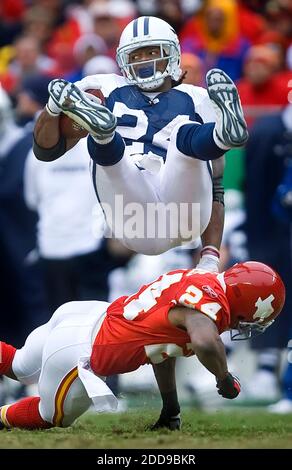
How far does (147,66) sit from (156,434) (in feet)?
6.13

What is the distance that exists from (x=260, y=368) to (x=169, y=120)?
2.86 m

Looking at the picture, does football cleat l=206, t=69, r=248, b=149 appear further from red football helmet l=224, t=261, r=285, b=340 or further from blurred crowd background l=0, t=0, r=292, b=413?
blurred crowd background l=0, t=0, r=292, b=413

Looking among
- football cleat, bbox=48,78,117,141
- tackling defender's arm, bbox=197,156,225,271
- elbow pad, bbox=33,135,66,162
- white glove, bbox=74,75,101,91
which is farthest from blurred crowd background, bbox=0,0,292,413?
football cleat, bbox=48,78,117,141

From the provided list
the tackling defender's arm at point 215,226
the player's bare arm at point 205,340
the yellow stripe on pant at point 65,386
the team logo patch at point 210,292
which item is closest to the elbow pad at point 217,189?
the tackling defender's arm at point 215,226

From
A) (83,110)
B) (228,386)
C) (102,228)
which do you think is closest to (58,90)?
(83,110)

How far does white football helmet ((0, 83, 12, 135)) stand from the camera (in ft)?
31.1

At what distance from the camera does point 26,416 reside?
6.13 metres

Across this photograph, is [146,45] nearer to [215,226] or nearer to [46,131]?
[46,131]

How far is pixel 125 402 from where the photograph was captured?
785 centimetres

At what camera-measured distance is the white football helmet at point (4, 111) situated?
31.1 feet

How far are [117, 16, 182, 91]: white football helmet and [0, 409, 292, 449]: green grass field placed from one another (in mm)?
1756

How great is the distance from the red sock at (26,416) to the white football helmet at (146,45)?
1.71m
